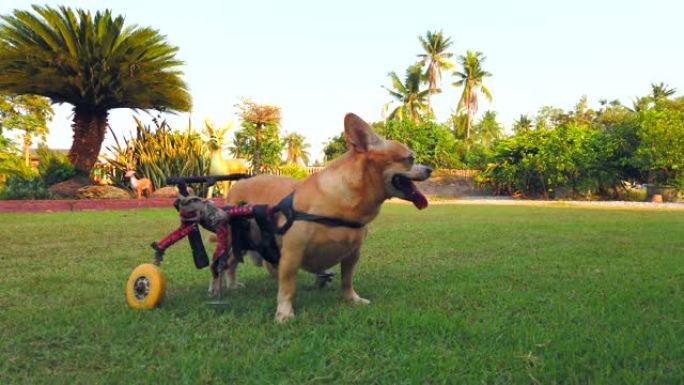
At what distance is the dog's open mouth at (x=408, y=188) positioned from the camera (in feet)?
10.4

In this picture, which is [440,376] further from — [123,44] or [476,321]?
[123,44]

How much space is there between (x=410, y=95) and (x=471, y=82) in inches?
217

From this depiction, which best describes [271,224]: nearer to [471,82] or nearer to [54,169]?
[54,169]

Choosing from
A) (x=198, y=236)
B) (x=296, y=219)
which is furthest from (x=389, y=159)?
(x=198, y=236)

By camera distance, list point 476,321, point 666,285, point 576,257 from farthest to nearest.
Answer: point 576,257
point 666,285
point 476,321

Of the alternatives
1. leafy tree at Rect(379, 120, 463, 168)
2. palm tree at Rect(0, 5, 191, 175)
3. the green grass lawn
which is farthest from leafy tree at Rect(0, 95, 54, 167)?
the green grass lawn

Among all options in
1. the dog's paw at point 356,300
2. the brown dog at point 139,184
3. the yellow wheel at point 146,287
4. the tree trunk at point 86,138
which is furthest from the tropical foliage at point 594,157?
the yellow wheel at point 146,287

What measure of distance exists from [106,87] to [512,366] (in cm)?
1475

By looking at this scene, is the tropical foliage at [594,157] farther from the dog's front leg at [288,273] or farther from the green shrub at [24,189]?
the dog's front leg at [288,273]

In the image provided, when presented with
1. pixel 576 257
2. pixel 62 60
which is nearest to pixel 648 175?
pixel 576 257

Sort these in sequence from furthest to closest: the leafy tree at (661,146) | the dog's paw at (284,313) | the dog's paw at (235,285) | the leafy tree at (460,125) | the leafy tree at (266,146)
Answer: the leafy tree at (460,125)
the leafy tree at (266,146)
the leafy tree at (661,146)
the dog's paw at (235,285)
the dog's paw at (284,313)

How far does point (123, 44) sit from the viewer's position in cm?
1545

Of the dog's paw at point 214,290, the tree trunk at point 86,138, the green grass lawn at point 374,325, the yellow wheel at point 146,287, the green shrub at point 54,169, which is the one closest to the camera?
the green grass lawn at point 374,325

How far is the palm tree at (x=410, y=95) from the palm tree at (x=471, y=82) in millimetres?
3438
